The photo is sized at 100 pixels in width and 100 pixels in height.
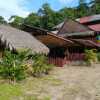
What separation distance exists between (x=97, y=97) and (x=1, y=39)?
392 inches

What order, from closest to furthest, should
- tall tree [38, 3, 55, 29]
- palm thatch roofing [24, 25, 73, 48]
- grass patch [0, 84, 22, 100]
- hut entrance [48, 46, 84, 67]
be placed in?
grass patch [0, 84, 22, 100]
palm thatch roofing [24, 25, 73, 48]
hut entrance [48, 46, 84, 67]
tall tree [38, 3, 55, 29]

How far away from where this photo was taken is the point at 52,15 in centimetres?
6278

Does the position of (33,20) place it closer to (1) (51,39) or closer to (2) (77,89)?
(1) (51,39)

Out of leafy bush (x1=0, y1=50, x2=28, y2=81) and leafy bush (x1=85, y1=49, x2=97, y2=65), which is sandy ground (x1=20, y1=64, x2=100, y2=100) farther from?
leafy bush (x1=85, y1=49, x2=97, y2=65)

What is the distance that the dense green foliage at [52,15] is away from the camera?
2438 inches

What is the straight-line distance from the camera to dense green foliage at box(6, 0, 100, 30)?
61938 millimetres

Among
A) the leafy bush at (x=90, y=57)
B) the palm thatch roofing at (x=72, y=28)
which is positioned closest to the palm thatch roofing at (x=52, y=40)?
the leafy bush at (x=90, y=57)

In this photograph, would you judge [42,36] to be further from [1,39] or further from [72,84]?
[72,84]

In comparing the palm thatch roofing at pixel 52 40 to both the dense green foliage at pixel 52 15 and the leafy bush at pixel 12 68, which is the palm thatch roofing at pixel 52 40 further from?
the dense green foliage at pixel 52 15

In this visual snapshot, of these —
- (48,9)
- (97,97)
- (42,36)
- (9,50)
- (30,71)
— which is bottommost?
(97,97)

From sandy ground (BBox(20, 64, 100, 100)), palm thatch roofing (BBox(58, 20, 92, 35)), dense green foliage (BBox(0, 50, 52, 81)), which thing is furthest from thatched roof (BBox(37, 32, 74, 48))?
palm thatch roofing (BBox(58, 20, 92, 35))

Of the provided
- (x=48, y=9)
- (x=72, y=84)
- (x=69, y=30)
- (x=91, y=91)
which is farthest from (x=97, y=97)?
(x=48, y=9)

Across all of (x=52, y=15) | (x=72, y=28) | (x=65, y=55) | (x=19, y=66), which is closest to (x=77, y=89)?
(x=19, y=66)

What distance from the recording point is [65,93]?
1297 centimetres
